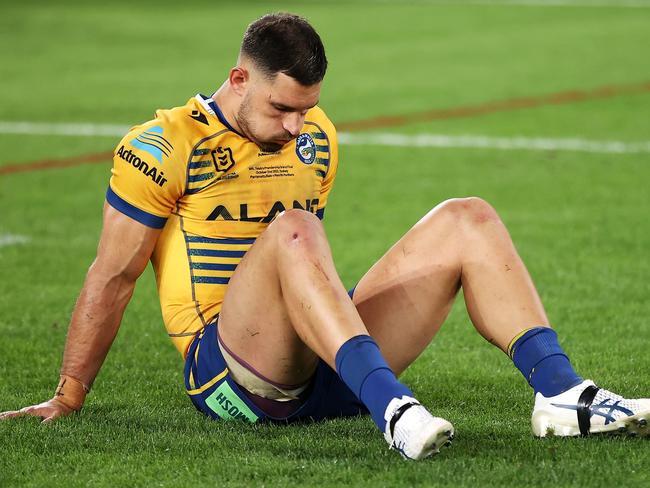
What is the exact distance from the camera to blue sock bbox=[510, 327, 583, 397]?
418cm

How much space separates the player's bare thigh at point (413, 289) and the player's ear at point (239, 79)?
2.47 ft

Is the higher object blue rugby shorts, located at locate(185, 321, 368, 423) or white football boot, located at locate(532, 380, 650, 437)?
white football boot, located at locate(532, 380, 650, 437)

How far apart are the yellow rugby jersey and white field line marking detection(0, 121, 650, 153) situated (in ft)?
22.8

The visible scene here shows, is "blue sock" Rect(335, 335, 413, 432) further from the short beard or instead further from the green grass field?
the short beard

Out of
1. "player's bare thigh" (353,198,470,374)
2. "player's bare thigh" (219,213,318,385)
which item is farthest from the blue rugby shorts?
"player's bare thigh" (353,198,470,374)

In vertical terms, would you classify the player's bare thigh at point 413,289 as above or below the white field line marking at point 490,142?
above

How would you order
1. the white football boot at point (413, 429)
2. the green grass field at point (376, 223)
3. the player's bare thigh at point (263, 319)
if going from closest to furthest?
1. the white football boot at point (413, 429)
2. the green grass field at point (376, 223)
3. the player's bare thigh at point (263, 319)

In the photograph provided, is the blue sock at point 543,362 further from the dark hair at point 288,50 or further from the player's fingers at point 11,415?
the player's fingers at point 11,415

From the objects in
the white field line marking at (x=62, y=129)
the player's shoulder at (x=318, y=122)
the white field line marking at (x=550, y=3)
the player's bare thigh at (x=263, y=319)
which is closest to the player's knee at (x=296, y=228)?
the player's bare thigh at (x=263, y=319)

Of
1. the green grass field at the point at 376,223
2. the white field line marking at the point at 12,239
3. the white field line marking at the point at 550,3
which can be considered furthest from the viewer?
the white field line marking at the point at 550,3

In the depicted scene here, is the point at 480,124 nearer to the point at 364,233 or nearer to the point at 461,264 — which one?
the point at 364,233

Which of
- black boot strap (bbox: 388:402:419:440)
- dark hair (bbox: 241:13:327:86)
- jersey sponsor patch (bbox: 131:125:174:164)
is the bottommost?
black boot strap (bbox: 388:402:419:440)

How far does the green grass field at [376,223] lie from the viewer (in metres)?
4.11

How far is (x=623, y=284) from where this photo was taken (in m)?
7.13
